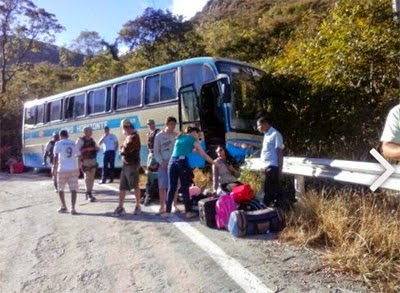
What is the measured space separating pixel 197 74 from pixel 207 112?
1042 mm

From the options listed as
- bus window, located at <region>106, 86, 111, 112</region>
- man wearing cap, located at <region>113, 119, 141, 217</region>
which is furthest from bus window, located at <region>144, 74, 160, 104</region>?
man wearing cap, located at <region>113, 119, 141, 217</region>

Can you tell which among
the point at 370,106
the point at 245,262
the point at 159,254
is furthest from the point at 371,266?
the point at 370,106

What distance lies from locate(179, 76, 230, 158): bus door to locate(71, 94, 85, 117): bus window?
614cm

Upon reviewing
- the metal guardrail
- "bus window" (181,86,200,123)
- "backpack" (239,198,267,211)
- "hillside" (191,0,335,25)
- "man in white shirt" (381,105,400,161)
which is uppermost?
"hillside" (191,0,335,25)

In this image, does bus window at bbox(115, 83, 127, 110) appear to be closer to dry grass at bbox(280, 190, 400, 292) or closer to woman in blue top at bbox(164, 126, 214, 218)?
woman in blue top at bbox(164, 126, 214, 218)

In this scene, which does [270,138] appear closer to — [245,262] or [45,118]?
[245,262]

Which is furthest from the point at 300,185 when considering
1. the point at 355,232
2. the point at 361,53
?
the point at 361,53

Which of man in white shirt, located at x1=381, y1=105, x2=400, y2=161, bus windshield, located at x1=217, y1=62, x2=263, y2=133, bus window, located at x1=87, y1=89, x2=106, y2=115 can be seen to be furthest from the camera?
bus window, located at x1=87, y1=89, x2=106, y2=115

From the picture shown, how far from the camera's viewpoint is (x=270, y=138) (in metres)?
7.57

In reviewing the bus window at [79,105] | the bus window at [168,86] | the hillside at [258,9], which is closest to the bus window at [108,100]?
the bus window at [79,105]

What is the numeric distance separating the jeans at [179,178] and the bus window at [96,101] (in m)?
8.52

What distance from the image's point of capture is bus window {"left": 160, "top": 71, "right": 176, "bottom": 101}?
42.2ft

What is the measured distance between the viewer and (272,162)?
24.7 ft

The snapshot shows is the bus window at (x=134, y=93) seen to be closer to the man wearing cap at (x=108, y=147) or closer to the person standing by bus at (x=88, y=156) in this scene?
the man wearing cap at (x=108, y=147)
